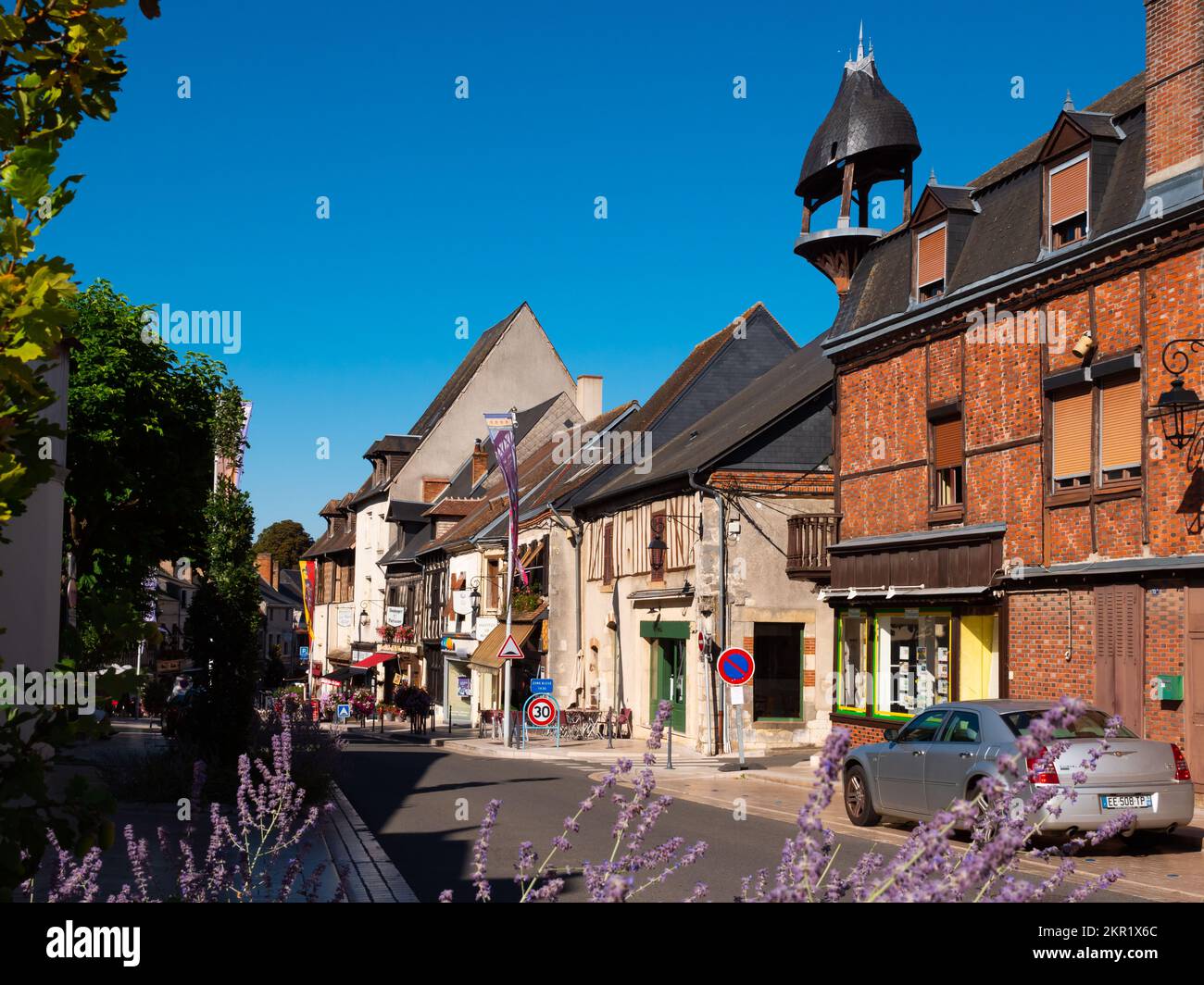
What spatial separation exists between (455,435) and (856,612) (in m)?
38.7

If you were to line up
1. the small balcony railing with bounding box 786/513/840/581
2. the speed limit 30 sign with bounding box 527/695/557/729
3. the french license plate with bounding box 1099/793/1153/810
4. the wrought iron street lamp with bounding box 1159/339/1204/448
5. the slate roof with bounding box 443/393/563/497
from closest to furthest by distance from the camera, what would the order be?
the french license plate with bounding box 1099/793/1153/810 → the wrought iron street lamp with bounding box 1159/339/1204/448 → the small balcony railing with bounding box 786/513/840/581 → the speed limit 30 sign with bounding box 527/695/557/729 → the slate roof with bounding box 443/393/563/497

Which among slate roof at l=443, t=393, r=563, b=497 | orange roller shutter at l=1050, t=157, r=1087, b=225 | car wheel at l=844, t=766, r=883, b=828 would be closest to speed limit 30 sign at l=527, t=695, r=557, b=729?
car wheel at l=844, t=766, r=883, b=828

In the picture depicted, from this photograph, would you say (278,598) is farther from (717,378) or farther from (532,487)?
(717,378)

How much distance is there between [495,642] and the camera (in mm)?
41000

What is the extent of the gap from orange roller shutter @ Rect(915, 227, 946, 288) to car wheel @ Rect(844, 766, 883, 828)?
9493 mm

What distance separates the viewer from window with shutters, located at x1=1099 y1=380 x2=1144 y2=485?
54.3 ft

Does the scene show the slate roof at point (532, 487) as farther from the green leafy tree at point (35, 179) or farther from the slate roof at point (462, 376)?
the green leafy tree at point (35, 179)

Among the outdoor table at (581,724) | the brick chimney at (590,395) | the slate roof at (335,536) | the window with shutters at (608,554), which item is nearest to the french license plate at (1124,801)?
the outdoor table at (581,724)

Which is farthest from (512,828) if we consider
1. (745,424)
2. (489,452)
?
(489,452)

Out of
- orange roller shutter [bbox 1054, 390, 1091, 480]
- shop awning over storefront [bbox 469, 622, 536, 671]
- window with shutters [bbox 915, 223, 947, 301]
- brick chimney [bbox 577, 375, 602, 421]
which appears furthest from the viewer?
brick chimney [bbox 577, 375, 602, 421]

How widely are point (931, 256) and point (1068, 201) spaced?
347cm

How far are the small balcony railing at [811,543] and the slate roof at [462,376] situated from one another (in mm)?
34298

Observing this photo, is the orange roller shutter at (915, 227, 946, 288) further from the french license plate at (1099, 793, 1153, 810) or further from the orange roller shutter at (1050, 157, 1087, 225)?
the french license plate at (1099, 793, 1153, 810)

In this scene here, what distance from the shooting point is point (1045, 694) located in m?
17.8
